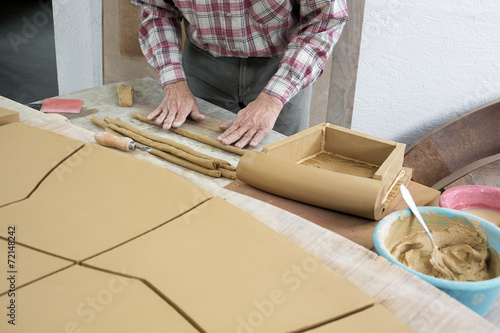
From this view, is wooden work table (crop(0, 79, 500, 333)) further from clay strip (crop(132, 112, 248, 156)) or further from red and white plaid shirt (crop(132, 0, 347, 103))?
red and white plaid shirt (crop(132, 0, 347, 103))

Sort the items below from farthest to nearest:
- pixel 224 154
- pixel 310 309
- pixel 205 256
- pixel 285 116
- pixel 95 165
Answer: pixel 285 116 < pixel 224 154 < pixel 95 165 < pixel 205 256 < pixel 310 309

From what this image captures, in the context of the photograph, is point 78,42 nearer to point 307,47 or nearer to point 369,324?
point 307,47

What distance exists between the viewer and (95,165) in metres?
1.29

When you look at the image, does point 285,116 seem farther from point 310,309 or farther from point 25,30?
point 25,30

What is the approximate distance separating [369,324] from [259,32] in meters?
1.58

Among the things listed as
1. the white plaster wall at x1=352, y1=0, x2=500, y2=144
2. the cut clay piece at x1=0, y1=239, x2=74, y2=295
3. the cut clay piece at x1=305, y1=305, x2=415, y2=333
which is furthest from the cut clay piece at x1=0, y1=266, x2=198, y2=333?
the white plaster wall at x1=352, y1=0, x2=500, y2=144

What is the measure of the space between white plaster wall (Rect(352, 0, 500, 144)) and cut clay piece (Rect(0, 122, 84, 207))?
2647 millimetres

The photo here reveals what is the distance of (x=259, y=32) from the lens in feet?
7.01

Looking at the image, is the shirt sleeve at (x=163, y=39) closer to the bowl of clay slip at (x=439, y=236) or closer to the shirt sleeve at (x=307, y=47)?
the shirt sleeve at (x=307, y=47)

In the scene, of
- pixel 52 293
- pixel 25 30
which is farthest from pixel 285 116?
pixel 25 30

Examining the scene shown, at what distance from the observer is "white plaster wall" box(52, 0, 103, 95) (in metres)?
3.66

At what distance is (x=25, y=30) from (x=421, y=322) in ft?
25.8

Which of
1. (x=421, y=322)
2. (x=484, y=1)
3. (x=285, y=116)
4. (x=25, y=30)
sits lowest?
(x=25, y=30)

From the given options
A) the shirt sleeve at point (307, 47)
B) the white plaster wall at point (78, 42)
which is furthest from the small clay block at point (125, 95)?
the white plaster wall at point (78, 42)
